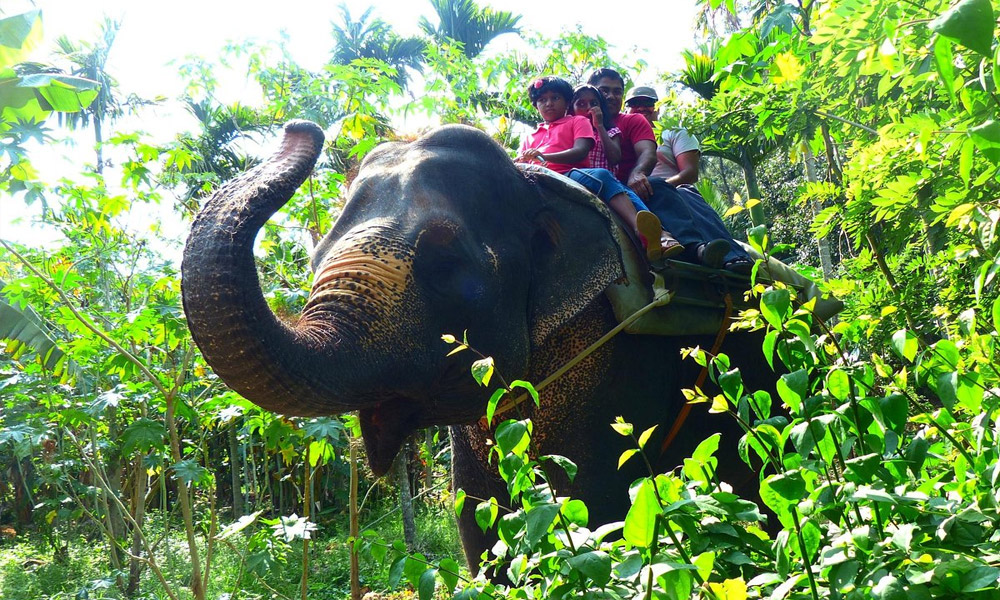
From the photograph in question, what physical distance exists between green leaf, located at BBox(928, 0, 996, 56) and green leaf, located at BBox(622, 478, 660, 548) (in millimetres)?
701

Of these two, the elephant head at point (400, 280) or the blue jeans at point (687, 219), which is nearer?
the elephant head at point (400, 280)

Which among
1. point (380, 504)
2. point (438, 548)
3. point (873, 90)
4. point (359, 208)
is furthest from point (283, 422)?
point (380, 504)

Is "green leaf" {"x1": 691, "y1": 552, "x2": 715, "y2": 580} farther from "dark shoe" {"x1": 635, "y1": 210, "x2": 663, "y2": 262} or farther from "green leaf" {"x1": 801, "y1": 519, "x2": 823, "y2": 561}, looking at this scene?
"dark shoe" {"x1": 635, "y1": 210, "x2": 663, "y2": 262}

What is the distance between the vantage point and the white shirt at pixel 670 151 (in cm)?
440

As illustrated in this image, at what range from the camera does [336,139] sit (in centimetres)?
481

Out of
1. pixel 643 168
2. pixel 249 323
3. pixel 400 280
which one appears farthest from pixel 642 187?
pixel 249 323

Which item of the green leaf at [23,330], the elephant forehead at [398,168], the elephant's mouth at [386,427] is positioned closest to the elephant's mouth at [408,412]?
the elephant's mouth at [386,427]

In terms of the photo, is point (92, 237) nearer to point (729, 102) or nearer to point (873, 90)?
point (729, 102)

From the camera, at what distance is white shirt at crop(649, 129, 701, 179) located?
440 cm

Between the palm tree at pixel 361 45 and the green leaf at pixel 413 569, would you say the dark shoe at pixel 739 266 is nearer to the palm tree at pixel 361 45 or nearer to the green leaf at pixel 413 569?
the green leaf at pixel 413 569

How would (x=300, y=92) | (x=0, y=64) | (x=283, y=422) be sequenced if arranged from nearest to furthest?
(x=0, y=64) < (x=283, y=422) < (x=300, y=92)

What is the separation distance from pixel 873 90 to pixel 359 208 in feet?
6.13

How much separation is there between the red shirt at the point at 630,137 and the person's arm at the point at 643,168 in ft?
0.11

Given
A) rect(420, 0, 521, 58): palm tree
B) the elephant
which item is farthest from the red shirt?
rect(420, 0, 521, 58): palm tree
